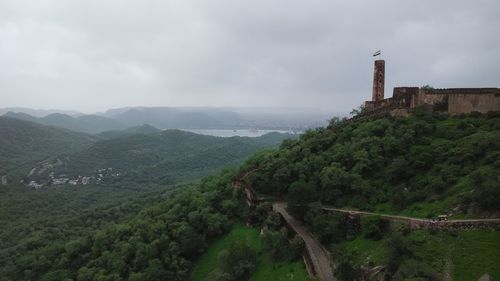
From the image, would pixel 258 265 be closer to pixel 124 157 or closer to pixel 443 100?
pixel 443 100

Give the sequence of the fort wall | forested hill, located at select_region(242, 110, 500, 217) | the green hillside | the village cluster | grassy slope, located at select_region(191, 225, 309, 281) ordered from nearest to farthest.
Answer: the green hillside → forested hill, located at select_region(242, 110, 500, 217) → grassy slope, located at select_region(191, 225, 309, 281) → the fort wall → the village cluster

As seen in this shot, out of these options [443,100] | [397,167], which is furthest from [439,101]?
[397,167]

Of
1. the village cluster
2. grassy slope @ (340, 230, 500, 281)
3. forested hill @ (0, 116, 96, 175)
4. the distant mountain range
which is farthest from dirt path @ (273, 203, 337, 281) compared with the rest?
forested hill @ (0, 116, 96, 175)

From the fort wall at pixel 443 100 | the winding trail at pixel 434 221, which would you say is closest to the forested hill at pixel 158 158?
the fort wall at pixel 443 100

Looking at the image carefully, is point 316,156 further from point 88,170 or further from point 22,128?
point 22,128

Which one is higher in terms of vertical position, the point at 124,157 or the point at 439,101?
the point at 439,101

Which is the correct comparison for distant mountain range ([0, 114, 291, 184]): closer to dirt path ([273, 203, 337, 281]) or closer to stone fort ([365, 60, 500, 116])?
stone fort ([365, 60, 500, 116])

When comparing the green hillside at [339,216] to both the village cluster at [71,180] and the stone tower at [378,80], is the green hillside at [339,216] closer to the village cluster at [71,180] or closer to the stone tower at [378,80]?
the stone tower at [378,80]
